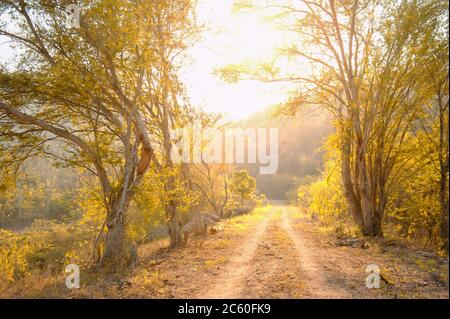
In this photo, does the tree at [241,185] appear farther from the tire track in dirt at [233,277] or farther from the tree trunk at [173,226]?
the tire track in dirt at [233,277]

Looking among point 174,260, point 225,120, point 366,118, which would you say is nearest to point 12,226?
point 225,120

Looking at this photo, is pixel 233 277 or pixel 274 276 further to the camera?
pixel 233 277

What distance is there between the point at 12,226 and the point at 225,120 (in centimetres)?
4766

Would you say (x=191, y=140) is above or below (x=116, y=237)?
above

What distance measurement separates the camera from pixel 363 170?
12.3 meters

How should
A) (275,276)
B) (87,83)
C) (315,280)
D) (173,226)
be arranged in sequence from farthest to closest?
(173,226) → (87,83) → (275,276) → (315,280)

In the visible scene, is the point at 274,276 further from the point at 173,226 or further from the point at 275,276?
the point at 173,226

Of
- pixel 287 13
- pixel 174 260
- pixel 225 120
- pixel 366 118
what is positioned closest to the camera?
pixel 174 260

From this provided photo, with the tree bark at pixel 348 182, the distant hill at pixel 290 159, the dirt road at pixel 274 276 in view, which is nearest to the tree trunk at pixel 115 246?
the dirt road at pixel 274 276

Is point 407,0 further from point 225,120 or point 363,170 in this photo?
point 225,120

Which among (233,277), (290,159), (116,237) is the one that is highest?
(290,159)

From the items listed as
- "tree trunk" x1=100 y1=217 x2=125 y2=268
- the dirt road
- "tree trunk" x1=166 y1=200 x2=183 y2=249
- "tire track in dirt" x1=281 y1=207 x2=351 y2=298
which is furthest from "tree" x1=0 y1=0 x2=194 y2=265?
"tire track in dirt" x1=281 y1=207 x2=351 y2=298

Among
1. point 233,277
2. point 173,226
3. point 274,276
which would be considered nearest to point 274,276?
point 274,276

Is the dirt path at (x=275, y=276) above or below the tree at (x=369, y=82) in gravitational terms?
below
